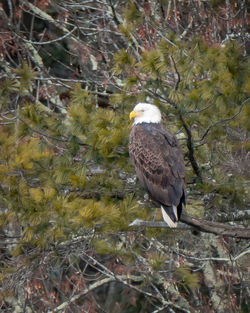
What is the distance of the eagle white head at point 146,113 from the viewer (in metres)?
6.41

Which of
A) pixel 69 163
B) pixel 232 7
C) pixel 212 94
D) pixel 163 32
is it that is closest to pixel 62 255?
pixel 69 163

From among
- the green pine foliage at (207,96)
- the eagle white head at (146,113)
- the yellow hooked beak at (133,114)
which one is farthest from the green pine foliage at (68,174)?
the green pine foliage at (207,96)

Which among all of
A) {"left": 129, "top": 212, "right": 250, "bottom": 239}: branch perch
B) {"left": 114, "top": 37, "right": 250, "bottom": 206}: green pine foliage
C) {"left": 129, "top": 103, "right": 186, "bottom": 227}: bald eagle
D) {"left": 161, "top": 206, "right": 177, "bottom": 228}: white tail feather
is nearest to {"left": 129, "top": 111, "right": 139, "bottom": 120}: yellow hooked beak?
{"left": 129, "top": 103, "right": 186, "bottom": 227}: bald eagle

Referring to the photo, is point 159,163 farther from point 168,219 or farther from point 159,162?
point 168,219

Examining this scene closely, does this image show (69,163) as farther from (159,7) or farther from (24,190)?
(159,7)

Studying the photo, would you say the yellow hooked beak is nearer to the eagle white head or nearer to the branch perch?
the eagle white head

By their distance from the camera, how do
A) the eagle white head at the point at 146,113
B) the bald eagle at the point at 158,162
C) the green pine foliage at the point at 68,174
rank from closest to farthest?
1. the green pine foliage at the point at 68,174
2. the bald eagle at the point at 158,162
3. the eagle white head at the point at 146,113

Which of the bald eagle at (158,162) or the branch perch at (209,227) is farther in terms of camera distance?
the bald eagle at (158,162)

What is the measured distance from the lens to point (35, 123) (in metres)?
5.89

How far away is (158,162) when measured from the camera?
625cm

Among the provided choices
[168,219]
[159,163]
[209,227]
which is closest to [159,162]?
[159,163]

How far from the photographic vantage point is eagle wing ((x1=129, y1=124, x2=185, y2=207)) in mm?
5980

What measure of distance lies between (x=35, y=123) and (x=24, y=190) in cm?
61

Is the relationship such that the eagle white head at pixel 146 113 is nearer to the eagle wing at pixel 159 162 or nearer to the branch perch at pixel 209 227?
the eagle wing at pixel 159 162
